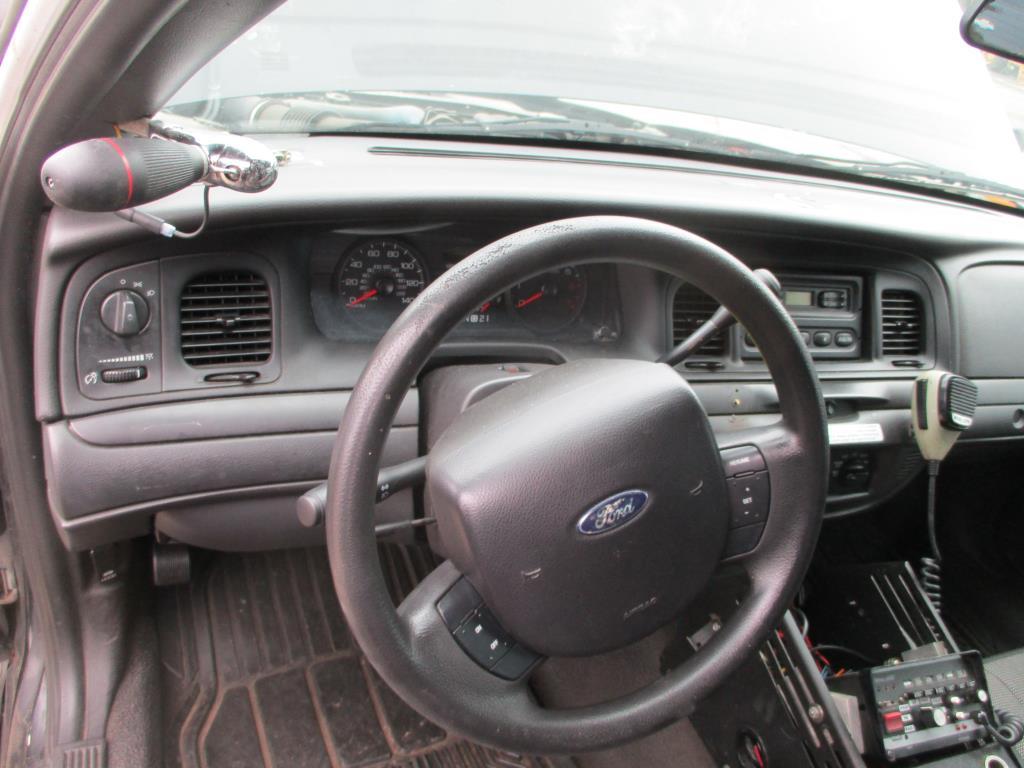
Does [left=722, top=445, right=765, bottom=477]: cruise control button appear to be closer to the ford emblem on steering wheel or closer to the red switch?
the ford emblem on steering wheel

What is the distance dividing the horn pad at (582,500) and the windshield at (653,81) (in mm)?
892

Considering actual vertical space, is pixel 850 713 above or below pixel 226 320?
below

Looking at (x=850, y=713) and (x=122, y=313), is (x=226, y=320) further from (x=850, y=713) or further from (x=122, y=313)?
(x=850, y=713)

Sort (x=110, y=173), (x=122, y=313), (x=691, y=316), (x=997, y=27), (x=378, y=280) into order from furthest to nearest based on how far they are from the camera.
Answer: (x=691, y=316), (x=378, y=280), (x=997, y=27), (x=122, y=313), (x=110, y=173)

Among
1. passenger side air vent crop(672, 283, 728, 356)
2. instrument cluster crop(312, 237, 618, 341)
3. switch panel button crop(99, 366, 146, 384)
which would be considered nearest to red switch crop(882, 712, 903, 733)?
passenger side air vent crop(672, 283, 728, 356)

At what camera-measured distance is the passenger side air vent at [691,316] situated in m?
1.78

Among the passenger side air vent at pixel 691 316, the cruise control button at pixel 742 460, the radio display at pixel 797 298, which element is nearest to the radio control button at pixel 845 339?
the radio display at pixel 797 298

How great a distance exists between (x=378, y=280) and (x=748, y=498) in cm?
79

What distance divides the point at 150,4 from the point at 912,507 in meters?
2.34

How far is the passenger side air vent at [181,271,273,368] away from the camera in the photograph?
1412 mm

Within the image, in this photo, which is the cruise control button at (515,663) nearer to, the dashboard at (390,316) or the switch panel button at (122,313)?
the dashboard at (390,316)

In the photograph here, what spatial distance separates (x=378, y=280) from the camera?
1561 millimetres

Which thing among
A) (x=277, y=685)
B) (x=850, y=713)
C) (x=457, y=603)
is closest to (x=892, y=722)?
(x=850, y=713)

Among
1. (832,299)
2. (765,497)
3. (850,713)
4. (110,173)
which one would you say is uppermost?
(110,173)
